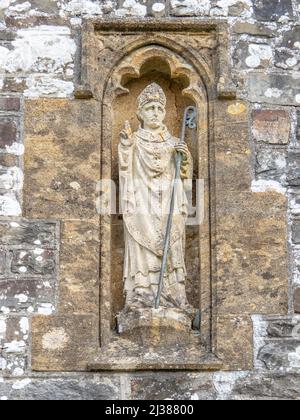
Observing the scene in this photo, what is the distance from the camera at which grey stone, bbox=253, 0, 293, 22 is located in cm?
1208

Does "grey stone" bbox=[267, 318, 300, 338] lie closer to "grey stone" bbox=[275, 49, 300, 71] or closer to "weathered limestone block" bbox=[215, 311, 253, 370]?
"weathered limestone block" bbox=[215, 311, 253, 370]

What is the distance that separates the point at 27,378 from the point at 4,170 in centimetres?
149

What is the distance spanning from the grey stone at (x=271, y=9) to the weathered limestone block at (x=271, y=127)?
29.5 inches

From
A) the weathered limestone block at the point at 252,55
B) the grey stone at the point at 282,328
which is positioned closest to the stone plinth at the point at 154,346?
the grey stone at the point at 282,328

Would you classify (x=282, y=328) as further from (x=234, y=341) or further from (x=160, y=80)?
(x=160, y=80)

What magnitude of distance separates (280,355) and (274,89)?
1.94 meters

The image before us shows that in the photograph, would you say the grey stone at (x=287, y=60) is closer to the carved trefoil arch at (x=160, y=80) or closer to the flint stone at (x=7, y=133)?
the carved trefoil arch at (x=160, y=80)

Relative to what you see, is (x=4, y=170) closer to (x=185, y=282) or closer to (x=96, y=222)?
(x=96, y=222)

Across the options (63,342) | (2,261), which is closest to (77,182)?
(2,261)

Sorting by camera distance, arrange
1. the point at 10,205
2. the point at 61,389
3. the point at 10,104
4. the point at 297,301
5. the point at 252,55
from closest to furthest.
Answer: the point at 61,389
the point at 297,301
the point at 10,205
the point at 10,104
the point at 252,55

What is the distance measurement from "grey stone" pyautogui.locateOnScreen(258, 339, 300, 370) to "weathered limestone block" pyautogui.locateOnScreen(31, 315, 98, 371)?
114cm

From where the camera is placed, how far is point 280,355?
1123 cm

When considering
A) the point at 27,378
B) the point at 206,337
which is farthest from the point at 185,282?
the point at 27,378

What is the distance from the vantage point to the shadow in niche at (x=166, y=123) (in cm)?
1162
